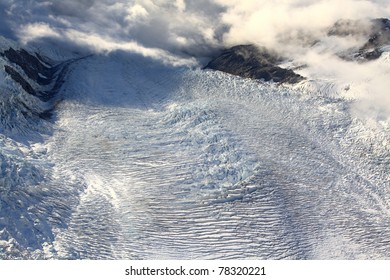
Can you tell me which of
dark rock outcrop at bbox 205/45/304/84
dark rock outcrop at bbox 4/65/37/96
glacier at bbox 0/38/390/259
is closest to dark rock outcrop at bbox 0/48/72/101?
dark rock outcrop at bbox 4/65/37/96

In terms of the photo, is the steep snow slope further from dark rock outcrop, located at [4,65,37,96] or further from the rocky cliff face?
the rocky cliff face

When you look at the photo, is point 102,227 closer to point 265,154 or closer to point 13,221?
point 13,221

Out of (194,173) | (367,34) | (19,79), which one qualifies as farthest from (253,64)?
(194,173)

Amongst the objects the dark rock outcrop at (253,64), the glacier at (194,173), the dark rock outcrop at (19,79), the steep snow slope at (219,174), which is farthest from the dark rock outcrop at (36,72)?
the dark rock outcrop at (253,64)

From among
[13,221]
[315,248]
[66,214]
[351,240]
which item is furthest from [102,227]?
[351,240]

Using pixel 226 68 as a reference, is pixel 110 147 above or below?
below
